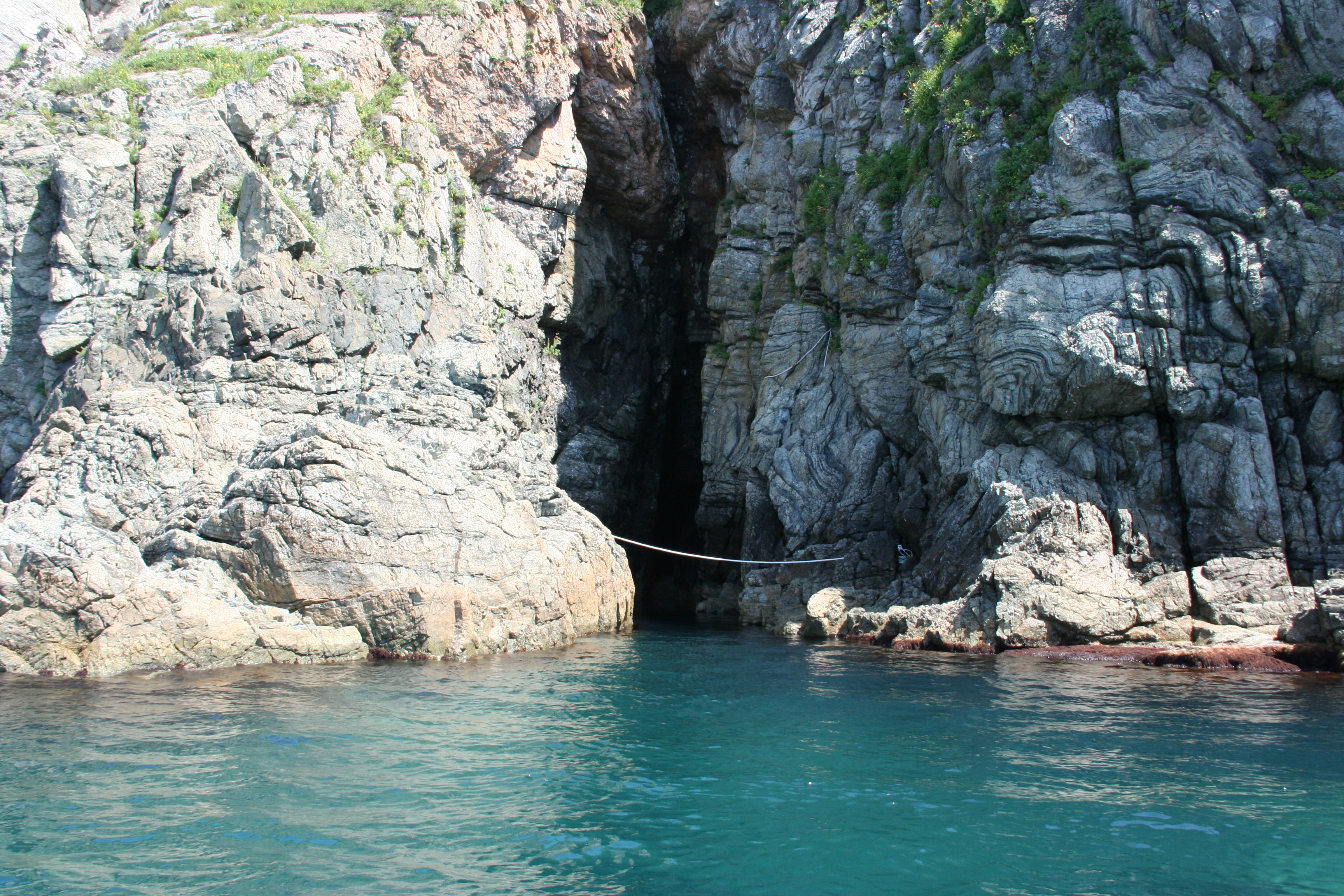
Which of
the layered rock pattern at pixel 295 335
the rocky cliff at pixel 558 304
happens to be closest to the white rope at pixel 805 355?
the rocky cliff at pixel 558 304

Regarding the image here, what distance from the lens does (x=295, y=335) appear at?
67.3 feet

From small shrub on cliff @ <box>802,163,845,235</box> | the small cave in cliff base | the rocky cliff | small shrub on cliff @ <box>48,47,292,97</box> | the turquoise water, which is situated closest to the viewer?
the turquoise water

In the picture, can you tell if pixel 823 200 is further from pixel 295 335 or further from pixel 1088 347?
pixel 295 335

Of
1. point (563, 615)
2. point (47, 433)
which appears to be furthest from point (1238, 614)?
point (47, 433)

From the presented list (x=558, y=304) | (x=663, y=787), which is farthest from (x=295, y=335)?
(x=663, y=787)

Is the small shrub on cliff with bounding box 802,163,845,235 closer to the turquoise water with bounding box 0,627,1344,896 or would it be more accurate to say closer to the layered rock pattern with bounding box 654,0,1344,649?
the layered rock pattern with bounding box 654,0,1344,649

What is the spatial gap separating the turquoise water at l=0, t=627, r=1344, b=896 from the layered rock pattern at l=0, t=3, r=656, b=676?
207 centimetres

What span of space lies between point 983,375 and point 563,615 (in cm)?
1104

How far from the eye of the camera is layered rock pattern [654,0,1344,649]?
722 inches

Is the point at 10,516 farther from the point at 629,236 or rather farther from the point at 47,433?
the point at 629,236

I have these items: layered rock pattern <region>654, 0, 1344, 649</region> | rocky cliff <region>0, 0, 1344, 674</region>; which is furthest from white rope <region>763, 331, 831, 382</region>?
layered rock pattern <region>654, 0, 1344, 649</region>

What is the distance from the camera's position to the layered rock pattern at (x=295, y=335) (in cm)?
1575

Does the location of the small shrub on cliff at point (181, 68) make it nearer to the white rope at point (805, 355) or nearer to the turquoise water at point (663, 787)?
the white rope at point (805, 355)

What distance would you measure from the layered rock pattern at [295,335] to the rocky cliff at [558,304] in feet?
0.31
